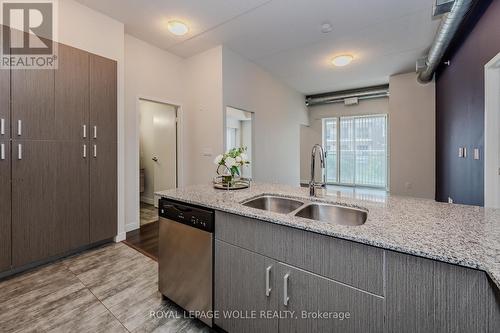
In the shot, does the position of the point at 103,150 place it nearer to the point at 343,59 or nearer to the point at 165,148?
the point at 165,148

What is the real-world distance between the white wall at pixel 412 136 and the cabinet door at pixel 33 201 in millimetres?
6034

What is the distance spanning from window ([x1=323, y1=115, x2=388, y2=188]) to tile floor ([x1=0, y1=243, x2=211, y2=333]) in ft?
21.0

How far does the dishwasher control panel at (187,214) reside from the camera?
1466mm

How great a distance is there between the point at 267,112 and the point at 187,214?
3.81 meters

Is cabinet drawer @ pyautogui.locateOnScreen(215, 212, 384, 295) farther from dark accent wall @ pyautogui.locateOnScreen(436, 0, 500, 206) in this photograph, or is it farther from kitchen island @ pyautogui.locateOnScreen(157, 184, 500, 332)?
dark accent wall @ pyautogui.locateOnScreen(436, 0, 500, 206)

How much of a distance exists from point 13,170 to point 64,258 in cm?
108

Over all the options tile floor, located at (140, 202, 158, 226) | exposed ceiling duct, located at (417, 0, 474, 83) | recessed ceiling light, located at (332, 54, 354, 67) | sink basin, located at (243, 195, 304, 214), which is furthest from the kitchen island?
recessed ceiling light, located at (332, 54, 354, 67)

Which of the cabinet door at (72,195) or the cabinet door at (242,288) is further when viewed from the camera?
the cabinet door at (72,195)

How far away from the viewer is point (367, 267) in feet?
3.07

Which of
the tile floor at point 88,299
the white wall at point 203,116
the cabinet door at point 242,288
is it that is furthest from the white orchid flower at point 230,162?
the white wall at point 203,116

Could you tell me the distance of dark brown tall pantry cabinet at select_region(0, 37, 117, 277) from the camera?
6.87 ft

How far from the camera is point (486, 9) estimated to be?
2225 mm

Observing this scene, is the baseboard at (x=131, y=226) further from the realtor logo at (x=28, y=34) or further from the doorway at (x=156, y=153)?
the realtor logo at (x=28, y=34)

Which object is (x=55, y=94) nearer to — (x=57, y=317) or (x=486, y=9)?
(x=57, y=317)
